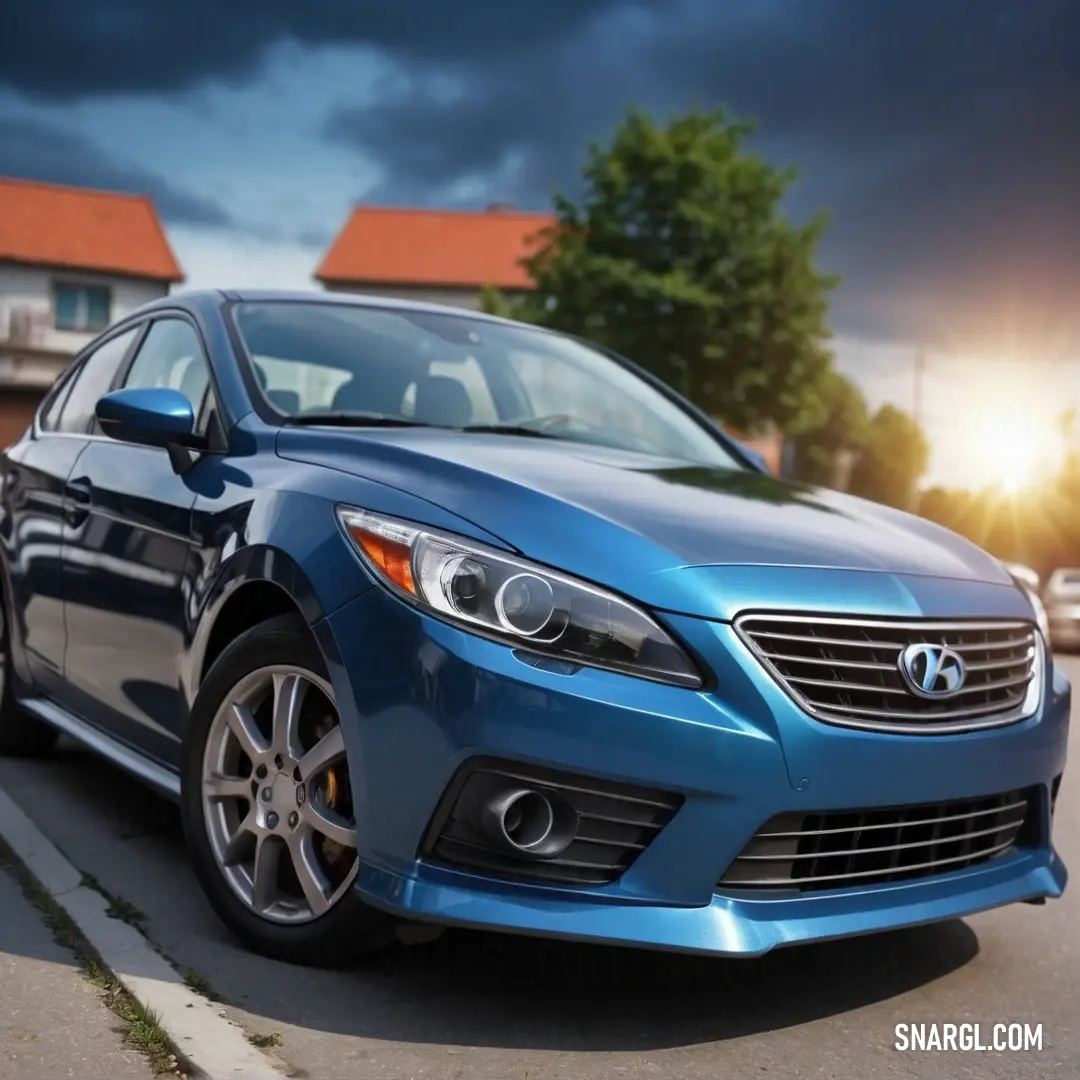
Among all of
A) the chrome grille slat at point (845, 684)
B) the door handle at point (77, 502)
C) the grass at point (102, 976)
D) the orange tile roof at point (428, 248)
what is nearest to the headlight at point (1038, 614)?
the chrome grille slat at point (845, 684)

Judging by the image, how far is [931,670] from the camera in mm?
3012

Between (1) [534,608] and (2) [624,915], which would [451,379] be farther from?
(2) [624,915]

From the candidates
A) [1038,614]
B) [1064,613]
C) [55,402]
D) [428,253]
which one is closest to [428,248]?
[428,253]

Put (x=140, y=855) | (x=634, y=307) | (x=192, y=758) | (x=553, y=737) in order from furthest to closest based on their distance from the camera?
1. (x=634, y=307)
2. (x=140, y=855)
3. (x=192, y=758)
4. (x=553, y=737)

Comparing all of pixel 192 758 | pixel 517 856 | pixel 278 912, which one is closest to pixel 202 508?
pixel 192 758

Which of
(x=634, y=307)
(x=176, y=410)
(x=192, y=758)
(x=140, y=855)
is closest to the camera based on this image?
(x=192, y=758)

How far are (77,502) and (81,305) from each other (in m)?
46.5

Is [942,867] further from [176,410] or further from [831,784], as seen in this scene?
[176,410]

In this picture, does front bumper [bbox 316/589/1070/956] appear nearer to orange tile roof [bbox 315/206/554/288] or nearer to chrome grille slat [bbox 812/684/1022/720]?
chrome grille slat [bbox 812/684/1022/720]

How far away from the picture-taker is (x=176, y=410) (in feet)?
12.5

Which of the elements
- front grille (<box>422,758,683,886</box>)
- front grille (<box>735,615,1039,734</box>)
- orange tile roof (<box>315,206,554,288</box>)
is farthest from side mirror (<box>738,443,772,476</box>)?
orange tile roof (<box>315,206,554,288</box>)

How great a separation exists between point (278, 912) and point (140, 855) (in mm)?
1054

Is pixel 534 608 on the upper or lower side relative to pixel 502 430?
lower

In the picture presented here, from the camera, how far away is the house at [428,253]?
5644 centimetres
